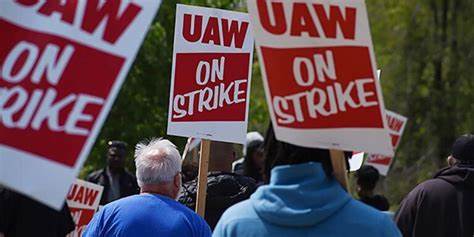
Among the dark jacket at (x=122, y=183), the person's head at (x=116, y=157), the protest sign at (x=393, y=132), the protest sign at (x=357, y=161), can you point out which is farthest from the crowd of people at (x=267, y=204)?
the protest sign at (x=393, y=132)

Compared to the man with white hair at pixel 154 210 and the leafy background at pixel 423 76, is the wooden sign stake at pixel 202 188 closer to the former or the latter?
the man with white hair at pixel 154 210

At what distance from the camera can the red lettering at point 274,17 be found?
5.27 meters

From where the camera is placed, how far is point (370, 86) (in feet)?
17.4

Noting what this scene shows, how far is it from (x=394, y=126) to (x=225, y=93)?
8137 mm

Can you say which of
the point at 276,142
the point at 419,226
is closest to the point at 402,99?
the point at 419,226

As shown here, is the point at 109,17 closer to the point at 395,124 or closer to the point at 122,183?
the point at 122,183

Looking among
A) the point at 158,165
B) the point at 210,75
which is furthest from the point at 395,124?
the point at 158,165

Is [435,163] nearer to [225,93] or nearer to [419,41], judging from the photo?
[419,41]

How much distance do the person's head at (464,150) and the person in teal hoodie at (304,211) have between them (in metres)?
4.78

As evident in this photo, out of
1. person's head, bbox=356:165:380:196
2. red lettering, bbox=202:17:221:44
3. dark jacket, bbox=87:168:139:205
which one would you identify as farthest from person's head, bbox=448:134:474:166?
dark jacket, bbox=87:168:139:205

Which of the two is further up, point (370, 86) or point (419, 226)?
point (370, 86)

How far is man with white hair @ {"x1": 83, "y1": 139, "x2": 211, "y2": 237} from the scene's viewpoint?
7438 mm

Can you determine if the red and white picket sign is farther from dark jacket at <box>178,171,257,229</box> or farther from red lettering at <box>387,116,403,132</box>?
red lettering at <box>387,116,403,132</box>

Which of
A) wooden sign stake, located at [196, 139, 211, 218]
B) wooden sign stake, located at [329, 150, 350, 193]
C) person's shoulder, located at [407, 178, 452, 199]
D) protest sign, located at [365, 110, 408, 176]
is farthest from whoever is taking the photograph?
protest sign, located at [365, 110, 408, 176]
